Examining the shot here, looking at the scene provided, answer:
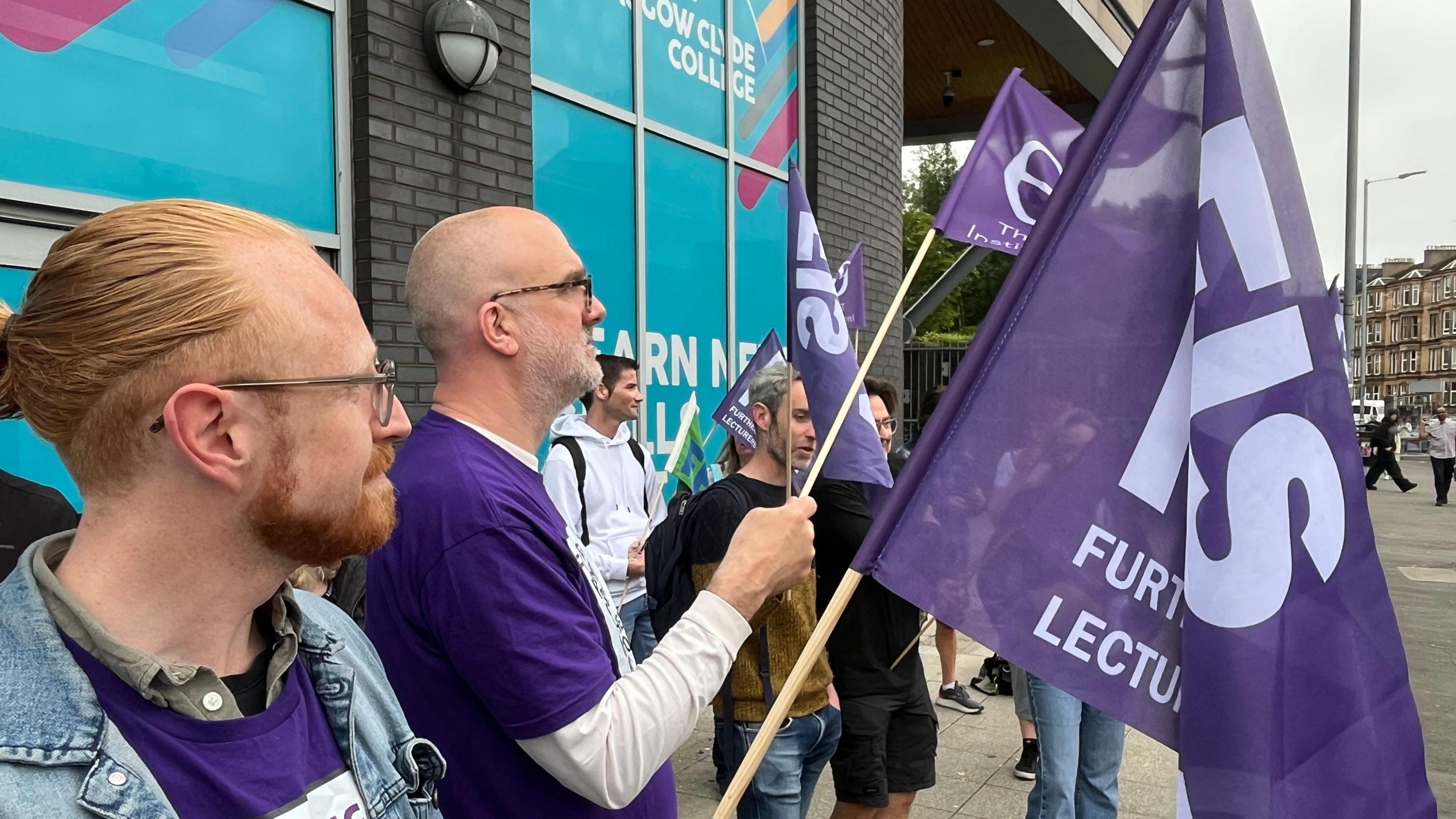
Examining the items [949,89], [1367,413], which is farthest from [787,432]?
[1367,413]

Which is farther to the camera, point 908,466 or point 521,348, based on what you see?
point 521,348

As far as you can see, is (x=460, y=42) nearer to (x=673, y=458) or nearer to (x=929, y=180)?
(x=673, y=458)

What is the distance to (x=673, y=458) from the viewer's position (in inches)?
234

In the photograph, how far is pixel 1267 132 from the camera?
1756 millimetres

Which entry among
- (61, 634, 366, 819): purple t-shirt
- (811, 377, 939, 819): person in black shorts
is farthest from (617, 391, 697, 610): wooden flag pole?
(61, 634, 366, 819): purple t-shirt

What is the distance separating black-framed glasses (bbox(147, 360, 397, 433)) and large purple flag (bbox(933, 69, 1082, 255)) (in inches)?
89.7

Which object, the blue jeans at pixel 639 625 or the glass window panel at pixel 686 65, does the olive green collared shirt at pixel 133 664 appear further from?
the glass window panel at pixel 686 65

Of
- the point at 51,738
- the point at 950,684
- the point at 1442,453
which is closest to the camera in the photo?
the point at 51,738

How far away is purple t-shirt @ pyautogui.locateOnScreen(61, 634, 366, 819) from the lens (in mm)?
1017

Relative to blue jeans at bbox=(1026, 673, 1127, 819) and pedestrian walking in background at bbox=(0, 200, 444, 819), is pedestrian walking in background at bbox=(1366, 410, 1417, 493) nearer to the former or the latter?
blue jeans at bbox=(1026, 673, 1127, 819)

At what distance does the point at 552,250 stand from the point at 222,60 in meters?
2.84

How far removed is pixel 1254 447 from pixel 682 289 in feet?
17.1

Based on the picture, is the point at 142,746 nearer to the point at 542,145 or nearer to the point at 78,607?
the point at 78,607

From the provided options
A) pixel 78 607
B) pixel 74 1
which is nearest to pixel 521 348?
pixel 78 607
